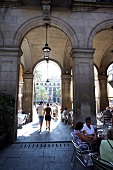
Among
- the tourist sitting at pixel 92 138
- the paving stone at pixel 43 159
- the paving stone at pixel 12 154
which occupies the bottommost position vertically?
the paving stone at pixel 12 154

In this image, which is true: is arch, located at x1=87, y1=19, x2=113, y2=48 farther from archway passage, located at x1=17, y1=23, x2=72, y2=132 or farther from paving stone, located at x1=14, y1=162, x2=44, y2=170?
paving stone, located at x1=14, y1=162, x2=44, y2=170

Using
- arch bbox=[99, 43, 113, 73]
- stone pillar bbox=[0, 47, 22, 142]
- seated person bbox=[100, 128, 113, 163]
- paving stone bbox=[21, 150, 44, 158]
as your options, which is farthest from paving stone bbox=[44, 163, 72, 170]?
arch bbox=[99, 43, 113, 73]

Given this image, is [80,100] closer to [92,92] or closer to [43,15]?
[92,92]

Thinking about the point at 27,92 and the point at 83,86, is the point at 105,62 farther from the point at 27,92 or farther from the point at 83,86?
the point at 83,86

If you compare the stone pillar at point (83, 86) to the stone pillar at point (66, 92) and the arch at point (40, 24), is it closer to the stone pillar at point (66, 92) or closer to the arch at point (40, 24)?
the arch at point (40, 24)

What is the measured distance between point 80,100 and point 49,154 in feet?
9.58

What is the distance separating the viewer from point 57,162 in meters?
4.09

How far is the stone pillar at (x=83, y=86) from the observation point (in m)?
6.61

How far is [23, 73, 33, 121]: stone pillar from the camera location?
12.7 meters

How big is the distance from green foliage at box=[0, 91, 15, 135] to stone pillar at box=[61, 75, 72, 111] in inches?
307

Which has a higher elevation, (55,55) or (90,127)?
(55,55)

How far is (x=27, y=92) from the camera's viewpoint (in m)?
12.9

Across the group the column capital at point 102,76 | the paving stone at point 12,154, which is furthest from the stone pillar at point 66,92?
the paving stone at point 12,154

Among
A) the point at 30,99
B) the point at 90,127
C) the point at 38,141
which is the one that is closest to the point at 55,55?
the point at 30,99
